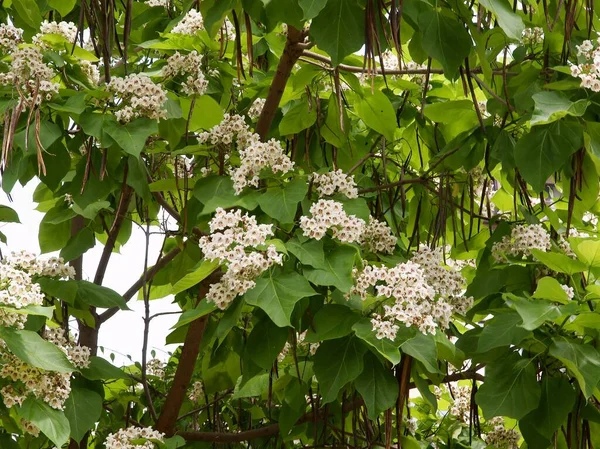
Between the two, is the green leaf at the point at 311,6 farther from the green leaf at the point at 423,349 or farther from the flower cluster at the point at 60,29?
the flower cluster at the point at 60,29

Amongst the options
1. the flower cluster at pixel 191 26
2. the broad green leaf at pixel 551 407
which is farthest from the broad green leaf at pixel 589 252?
the flower cluster at pixel 191 26

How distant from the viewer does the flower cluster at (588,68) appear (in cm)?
176

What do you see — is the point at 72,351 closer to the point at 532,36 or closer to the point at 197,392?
the point at 197,392

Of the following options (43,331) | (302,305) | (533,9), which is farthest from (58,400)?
(533,9)

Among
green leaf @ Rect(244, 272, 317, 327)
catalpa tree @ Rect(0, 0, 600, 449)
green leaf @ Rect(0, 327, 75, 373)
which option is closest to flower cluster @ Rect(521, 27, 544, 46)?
catalpa tree @ Rect(0, 0, 600, 449)

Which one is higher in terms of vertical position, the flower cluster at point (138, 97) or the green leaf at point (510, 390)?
the flower cluster at point (138, 97)

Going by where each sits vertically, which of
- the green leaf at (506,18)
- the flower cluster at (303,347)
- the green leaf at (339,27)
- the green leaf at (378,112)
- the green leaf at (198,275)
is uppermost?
the green leaf at (378,112)

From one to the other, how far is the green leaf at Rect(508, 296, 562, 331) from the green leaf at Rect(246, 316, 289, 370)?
44 cm

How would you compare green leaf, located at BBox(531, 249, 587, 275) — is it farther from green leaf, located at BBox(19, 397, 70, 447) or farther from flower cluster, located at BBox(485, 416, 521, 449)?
green leaf, located at BBox(19, 397, 70, 447)

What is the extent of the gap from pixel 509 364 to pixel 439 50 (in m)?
0.66

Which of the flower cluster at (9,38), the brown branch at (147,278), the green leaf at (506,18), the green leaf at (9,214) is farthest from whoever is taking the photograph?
the brown branch at (147,278)

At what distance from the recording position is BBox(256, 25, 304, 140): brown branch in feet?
6.59

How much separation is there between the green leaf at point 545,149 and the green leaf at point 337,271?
396mm

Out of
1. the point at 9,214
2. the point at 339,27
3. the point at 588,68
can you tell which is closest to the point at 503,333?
the point at 588,68
